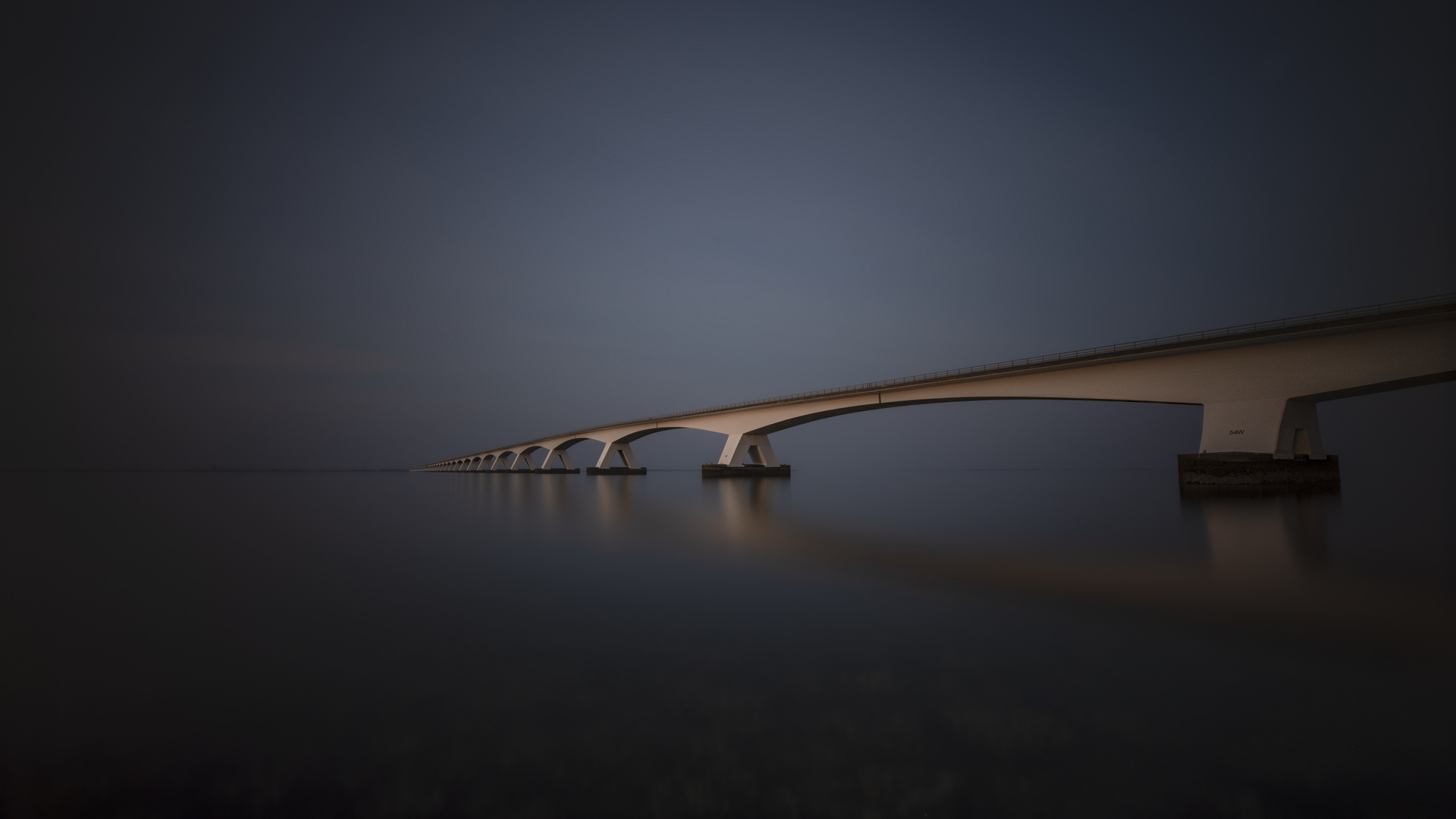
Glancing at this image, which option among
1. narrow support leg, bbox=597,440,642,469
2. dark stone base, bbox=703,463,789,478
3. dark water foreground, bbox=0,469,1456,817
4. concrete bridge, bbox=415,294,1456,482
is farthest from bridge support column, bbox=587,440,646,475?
dark water foreground, bbox=0,469,1456,817

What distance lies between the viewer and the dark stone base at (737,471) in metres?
42.7

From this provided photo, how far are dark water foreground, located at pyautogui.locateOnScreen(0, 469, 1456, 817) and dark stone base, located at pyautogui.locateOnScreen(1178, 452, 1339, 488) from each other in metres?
14.6

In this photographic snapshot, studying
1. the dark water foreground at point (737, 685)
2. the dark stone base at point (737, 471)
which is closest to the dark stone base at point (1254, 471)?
the dark water foreground at point (737, 685)

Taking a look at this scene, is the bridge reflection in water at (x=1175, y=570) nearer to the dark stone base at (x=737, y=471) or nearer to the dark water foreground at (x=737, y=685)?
the dark water foreground at (x=737, y=685)

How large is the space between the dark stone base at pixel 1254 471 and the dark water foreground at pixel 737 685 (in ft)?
47.9

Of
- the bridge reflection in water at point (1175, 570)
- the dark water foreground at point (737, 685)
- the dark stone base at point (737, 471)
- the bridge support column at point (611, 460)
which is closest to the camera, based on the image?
the dark water foreground at point (737, 685)

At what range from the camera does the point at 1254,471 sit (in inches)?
799

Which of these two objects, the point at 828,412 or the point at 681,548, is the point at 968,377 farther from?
Answer: the point at 681,548

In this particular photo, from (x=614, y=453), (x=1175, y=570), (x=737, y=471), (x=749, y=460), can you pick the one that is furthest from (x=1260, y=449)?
(x=614, y=453)

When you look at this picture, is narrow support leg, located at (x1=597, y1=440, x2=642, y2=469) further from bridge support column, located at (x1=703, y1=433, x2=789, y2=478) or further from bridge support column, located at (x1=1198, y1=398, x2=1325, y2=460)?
bridge support column, located at (x1=1198, y1=398, x2=1325, y2=460)

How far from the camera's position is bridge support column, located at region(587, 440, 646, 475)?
5900 cm

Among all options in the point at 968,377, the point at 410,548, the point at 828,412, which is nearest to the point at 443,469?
the point at 828,412

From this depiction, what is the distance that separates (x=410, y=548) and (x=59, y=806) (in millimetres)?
7700

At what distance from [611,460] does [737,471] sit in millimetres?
22559
